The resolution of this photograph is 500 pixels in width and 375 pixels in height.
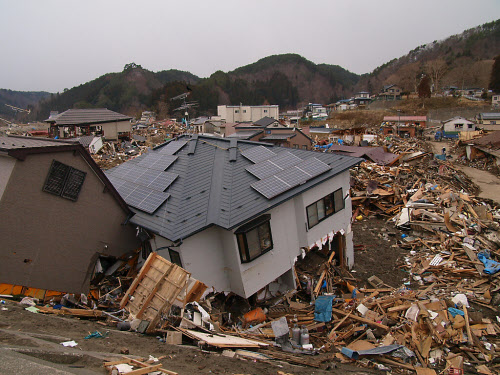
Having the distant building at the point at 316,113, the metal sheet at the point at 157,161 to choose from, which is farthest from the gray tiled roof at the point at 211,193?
the distant building at the point at 316,113

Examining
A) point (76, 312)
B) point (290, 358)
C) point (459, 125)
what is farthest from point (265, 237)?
point (459, 125)

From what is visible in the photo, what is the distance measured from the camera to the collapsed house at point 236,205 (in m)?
9.63

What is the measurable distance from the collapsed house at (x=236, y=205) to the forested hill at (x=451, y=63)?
99834 mm

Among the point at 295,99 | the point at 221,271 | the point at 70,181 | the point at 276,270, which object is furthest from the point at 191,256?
the point at 295,99

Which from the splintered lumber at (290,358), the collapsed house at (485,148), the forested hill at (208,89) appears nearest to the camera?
the splintered lumber at (290,358)

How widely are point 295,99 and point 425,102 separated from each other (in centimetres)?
6284

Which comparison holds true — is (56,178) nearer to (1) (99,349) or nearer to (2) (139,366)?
(1) (99,349)

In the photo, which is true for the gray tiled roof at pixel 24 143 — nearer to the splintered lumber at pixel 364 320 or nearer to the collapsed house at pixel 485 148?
the splintered lumber at pixel 364 320

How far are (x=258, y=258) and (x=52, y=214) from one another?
20.8ft

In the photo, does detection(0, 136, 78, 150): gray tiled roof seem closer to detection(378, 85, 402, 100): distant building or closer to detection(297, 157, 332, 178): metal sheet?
detection(297, 157, 332, 178): metal sheet

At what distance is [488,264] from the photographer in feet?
40.1

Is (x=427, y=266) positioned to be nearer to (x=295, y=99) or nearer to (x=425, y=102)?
(x=425, y=102)

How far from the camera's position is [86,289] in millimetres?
9344

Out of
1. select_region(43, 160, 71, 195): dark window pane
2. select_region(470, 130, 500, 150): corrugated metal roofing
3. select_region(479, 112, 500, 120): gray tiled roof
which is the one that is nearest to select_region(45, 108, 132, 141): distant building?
select_region(43, 160, 71, 195): dark window pane
